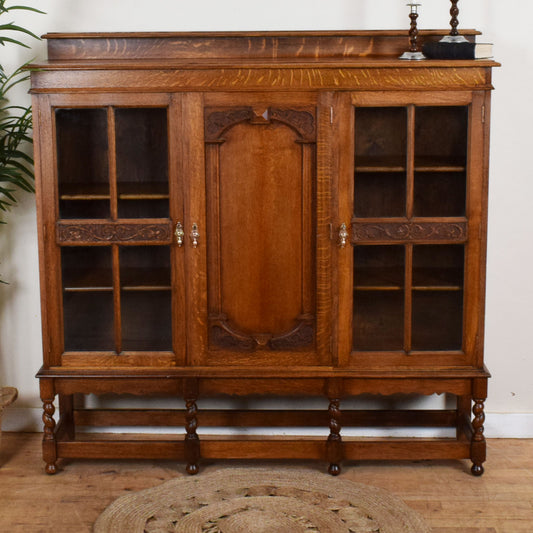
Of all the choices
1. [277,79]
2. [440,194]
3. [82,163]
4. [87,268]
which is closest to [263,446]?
[87,268]

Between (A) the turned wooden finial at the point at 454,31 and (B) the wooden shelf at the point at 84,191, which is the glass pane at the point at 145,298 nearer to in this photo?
(B) the wooden shelf at the point at 84,191

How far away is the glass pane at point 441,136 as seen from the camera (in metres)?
2.92

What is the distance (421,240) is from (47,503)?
5.35 ft

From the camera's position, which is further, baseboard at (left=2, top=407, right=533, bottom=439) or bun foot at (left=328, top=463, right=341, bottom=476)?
baseboard at (left=2, top=407, right=533, bottom=439)

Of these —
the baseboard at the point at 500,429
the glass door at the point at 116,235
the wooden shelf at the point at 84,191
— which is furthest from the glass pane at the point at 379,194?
the baseboard at the point at 500,429

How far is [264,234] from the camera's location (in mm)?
2986

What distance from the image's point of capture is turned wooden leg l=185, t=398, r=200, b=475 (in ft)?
10.2

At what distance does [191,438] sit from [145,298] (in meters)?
0.56

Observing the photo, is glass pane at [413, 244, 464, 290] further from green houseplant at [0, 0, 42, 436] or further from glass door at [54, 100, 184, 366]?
green houseplant at [0, 0, 42, 436]

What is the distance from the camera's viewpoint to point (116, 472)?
10.4 ft

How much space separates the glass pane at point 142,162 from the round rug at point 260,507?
3.32 ft

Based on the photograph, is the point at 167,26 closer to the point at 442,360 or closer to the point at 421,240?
the point at 421,240

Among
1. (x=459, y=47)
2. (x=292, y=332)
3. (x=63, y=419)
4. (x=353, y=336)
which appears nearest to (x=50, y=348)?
(x=63, y=419)

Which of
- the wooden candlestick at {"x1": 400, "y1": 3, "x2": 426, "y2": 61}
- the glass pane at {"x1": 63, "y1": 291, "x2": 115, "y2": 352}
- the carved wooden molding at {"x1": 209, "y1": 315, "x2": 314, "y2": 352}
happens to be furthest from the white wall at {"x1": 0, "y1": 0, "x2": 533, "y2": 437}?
the carved wooden molding at {"x1": 209, "y1": 315, "x2": 314, "y2": 352}
